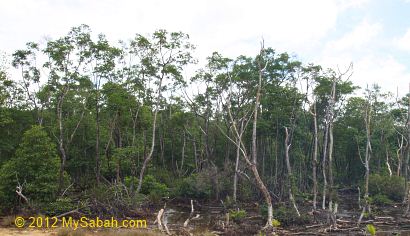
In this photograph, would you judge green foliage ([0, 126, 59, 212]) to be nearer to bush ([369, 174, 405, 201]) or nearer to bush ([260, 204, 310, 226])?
bush ([260, 204, 310, 226])

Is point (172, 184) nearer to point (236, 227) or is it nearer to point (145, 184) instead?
point (145, 184)

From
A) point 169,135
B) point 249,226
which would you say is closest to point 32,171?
point 249,226

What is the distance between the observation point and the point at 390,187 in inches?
1188

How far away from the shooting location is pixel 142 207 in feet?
74.9

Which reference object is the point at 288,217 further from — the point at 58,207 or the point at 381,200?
the point at 381,200

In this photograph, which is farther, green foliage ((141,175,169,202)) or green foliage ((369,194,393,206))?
green foliage ((369,194,393,206))

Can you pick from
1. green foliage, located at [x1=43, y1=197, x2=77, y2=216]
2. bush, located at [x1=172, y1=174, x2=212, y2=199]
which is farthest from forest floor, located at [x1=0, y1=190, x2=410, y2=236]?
green foliage, located at [x1=43, y1=197, x2=77, y2=216]

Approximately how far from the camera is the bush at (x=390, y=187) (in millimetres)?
30047

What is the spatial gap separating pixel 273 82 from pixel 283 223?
11247mm

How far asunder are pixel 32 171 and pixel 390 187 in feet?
85.2

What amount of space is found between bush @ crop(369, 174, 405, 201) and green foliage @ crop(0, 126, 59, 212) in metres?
24.2

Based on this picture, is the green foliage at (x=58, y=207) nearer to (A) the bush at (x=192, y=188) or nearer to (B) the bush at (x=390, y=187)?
(A) the bush at (x=192, y=188)

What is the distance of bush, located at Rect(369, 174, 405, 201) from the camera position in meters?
30.0

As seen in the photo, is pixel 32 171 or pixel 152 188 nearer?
pixel 32 171
